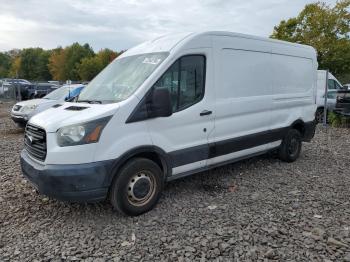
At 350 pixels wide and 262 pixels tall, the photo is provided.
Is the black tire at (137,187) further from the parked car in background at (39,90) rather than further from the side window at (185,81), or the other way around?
the parked car in background at (39,90)

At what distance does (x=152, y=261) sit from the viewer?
319 cm

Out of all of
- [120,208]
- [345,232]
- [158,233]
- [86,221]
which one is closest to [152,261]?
[158,233]

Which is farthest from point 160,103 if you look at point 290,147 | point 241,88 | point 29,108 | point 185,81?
point 29,108

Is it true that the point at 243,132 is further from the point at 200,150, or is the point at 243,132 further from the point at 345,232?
the point at 345,232

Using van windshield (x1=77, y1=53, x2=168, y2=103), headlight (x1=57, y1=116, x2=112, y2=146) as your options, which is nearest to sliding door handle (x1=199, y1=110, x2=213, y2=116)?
van windshield (x1=77, y1=53, x2=168, y2=103)

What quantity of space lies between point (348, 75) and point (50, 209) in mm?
33620

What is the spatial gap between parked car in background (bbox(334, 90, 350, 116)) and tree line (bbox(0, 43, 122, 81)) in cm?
5465

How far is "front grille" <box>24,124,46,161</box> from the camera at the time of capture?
3.78 m

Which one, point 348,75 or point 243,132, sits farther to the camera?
point 348,75

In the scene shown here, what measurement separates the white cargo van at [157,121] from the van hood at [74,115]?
13 mm

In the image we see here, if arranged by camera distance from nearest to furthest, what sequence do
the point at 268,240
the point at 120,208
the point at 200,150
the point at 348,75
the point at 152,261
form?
the point at 152,261, the point at 268,240, the point at 120,208, the point at 200,150, the point at 348,75

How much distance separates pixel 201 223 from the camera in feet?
12.9

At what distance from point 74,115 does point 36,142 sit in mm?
665

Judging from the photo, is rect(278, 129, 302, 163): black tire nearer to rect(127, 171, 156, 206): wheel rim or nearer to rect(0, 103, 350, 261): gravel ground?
rect(0, 103, 350, 261): gravel ground
